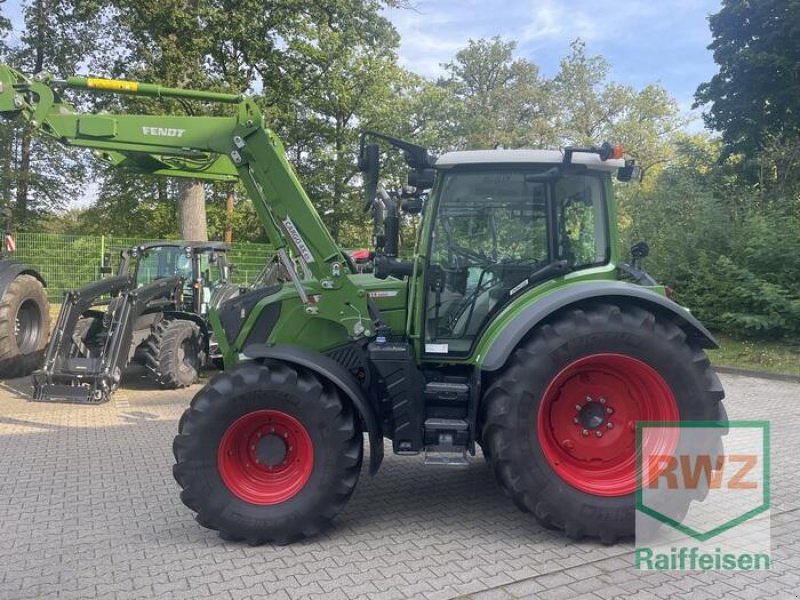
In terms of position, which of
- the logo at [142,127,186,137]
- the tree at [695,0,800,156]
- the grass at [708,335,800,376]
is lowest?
the grass at [708,335,800,376]

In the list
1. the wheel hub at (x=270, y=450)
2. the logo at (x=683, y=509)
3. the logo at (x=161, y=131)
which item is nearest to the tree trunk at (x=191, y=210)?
the logo at (x=161, y=131)

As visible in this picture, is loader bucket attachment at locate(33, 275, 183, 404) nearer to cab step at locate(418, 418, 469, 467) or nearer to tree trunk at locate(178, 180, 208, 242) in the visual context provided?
cab step at locate(418, 418, 469, 467)

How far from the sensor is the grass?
10816mm

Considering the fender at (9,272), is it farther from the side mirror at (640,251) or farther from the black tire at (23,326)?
the side mirror at (640,251)

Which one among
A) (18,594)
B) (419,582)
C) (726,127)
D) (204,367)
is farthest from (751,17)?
(18,594)

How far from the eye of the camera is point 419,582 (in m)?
3.39

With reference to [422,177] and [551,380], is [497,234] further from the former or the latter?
[551,380]

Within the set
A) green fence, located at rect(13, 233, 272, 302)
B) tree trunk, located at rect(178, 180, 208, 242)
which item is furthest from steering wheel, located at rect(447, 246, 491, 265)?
green fence, located at rect(13, 233, 272, 302)

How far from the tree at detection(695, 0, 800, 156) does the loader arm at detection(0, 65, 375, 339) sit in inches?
628

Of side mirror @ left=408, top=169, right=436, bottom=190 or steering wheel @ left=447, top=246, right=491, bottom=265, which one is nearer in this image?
side mirror @ left=408, top=169, right=436, bottom=190

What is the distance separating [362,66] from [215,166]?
20113 millimetres

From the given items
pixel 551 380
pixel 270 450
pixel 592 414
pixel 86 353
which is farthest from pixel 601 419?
pixel 86 353

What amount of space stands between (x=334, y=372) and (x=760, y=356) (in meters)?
10.2

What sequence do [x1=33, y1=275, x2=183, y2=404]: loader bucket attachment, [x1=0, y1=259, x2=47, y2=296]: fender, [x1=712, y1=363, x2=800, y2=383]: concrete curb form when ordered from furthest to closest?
1. [x1=712, y1=363, x2=800, y2=383]: concrete curb
2. [x1=0, y1=259, x2=47, y2=296]: fender
3. [x1=33, y1=275, x2=183, y2=404]: loader bucket attachment
